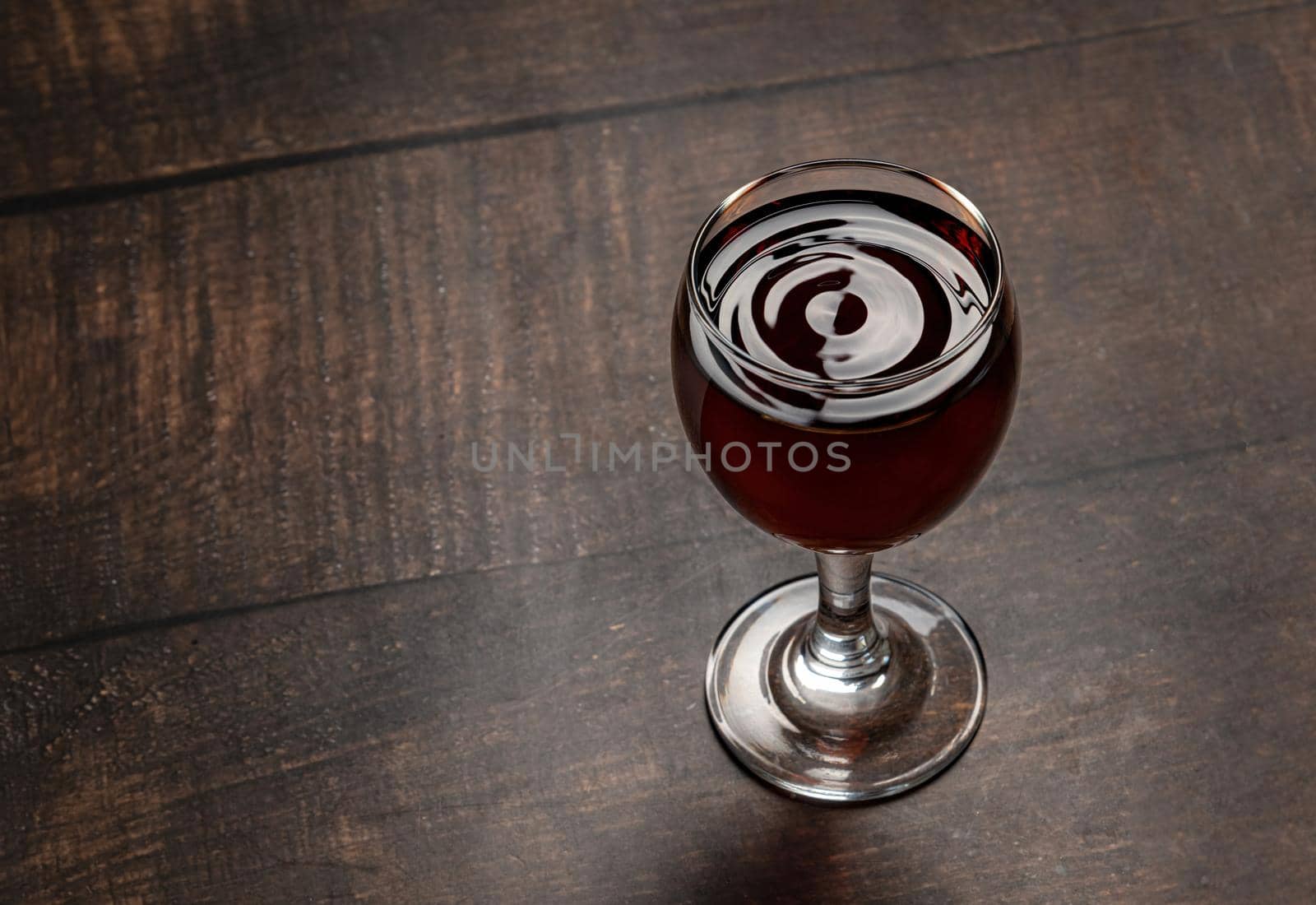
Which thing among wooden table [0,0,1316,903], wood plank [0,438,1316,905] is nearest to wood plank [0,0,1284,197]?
wooden table [0,0,1316,903]

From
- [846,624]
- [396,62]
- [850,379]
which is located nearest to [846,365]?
[850,379]

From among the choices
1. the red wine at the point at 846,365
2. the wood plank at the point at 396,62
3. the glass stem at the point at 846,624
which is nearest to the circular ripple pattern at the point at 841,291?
the red wine at the point at 846,365

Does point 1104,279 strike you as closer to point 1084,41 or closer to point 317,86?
point 1084,41

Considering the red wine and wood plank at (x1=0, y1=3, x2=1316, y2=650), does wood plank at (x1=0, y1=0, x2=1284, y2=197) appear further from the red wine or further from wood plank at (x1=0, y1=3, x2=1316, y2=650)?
the red wine

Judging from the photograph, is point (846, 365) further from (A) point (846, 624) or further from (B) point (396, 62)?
(B) point (396, 62)

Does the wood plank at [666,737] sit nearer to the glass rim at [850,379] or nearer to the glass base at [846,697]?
the glass base at [846,697]

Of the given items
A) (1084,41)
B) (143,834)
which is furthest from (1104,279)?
(143,834)
